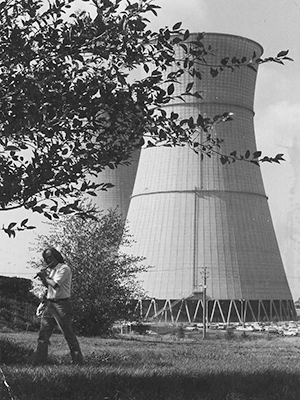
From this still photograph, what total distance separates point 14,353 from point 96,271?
13346 millimetres

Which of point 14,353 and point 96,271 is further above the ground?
point 96,271

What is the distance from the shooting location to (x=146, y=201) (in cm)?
4953

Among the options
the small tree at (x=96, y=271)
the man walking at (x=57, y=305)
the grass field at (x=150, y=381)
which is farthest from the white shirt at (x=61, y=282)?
the small tree at (x=96, y=271)

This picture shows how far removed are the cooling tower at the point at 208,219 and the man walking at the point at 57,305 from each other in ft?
126

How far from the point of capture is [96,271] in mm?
22875

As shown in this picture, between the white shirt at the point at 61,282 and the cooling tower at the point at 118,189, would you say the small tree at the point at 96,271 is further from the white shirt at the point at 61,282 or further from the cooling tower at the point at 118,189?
Result: the cooling tower at the point at 118,189

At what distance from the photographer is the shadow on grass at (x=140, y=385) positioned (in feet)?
21.4

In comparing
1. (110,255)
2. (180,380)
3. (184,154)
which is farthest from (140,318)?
(184,154)

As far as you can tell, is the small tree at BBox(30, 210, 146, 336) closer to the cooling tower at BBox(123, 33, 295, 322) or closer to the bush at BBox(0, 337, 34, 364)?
the bush at BBox(0, 337, 34, 364)

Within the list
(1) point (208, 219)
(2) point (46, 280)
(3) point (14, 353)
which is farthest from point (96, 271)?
(1) point (208, 219)

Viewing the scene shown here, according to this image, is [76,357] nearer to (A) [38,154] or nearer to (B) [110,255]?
(A) [38,154]

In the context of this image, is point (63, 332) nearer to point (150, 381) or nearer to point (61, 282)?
point (61, 282)

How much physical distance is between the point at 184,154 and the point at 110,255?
24.0 m

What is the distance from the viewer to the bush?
9117 mm
